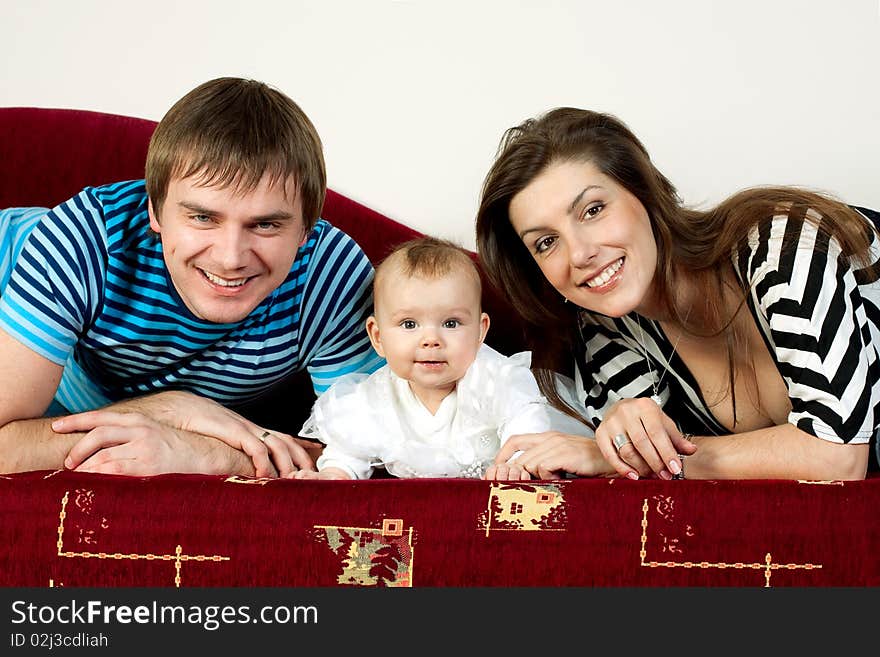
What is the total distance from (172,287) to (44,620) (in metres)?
0.66

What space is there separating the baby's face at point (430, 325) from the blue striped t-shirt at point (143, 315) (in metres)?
0.15

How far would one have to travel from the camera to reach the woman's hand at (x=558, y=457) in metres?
1.52

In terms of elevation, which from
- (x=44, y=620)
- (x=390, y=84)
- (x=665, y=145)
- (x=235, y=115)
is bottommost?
(x=44, y=620)

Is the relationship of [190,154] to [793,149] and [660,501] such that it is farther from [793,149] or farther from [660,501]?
[793,149]

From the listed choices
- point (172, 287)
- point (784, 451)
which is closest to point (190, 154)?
point (172, 287)

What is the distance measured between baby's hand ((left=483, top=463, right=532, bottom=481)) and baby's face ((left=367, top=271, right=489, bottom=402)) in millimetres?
271

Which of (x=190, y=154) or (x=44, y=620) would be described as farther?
(x=190, y=154)

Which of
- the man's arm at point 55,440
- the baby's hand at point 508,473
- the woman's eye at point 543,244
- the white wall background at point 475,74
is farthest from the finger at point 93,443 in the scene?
the white wall background at point 475,74

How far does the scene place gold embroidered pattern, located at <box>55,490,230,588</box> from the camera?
4.28ft

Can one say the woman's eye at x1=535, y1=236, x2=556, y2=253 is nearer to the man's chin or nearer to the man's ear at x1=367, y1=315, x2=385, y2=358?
the man's ear at x1=367, y1=315, x2=385, y2=358

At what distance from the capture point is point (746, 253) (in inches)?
62.2

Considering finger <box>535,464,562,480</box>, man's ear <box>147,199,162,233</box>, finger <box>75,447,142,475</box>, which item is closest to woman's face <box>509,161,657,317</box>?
finger <box>535,464,562,480</box>

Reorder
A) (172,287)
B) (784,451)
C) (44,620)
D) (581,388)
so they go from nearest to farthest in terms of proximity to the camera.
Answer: (44,620), (784,451), (172,287), (581,388)

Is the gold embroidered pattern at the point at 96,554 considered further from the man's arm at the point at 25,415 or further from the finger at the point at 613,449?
the finger at the point at 613,449
